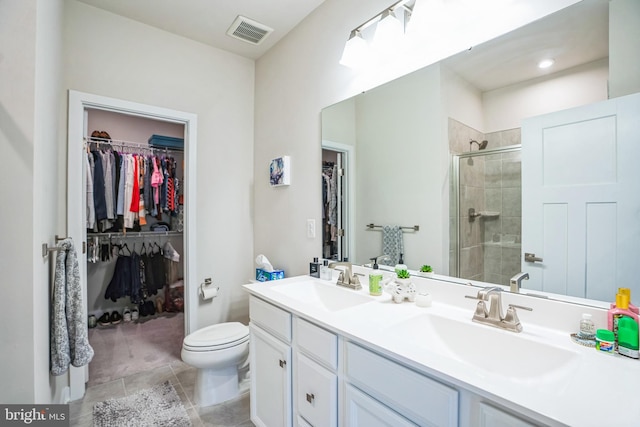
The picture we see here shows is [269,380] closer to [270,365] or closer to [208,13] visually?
[270,365]

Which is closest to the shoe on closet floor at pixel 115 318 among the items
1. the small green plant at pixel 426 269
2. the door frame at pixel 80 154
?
the door frame at pixel 80 154

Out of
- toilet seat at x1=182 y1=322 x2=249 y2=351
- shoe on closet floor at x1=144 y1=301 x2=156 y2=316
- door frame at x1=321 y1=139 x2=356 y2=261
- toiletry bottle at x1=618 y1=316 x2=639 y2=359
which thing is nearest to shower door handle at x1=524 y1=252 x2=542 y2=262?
toiletry bottle at x1=618 y1=316 x2=639 y2=359

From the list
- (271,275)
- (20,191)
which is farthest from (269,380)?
(20,191)

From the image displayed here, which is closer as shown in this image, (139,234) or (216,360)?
(216,360)

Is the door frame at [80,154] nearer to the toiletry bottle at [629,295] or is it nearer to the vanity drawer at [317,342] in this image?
the vanity drawer at [317,342]

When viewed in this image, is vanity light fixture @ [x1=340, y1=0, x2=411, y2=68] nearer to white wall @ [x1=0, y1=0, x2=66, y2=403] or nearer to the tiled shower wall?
the tiled shower wall

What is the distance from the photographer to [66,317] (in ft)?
5.19

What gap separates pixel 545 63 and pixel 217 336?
7.44ft

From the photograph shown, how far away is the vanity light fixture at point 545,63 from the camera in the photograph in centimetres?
108

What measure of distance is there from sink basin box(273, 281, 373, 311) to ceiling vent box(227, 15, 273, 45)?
6.31 ft

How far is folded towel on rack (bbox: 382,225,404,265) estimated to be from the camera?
1.56 m

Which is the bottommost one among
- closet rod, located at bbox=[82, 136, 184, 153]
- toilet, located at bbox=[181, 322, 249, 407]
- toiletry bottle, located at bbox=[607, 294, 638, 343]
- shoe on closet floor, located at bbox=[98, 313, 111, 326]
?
shoe on closet floor, located at bbox=[98, 313, 111, 326]

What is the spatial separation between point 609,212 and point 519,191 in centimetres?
26

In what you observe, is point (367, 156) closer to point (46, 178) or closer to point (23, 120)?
point (23, 120)
